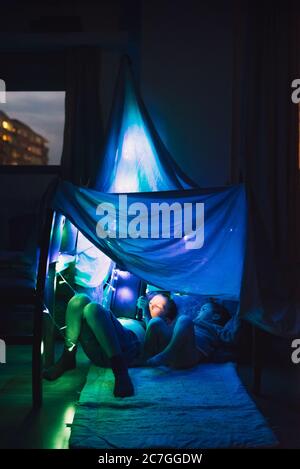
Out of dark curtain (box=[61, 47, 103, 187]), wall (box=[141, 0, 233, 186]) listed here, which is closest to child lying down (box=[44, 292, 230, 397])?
wall (box=[141, 0, 233, 186])

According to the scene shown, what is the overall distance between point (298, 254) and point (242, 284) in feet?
4.03

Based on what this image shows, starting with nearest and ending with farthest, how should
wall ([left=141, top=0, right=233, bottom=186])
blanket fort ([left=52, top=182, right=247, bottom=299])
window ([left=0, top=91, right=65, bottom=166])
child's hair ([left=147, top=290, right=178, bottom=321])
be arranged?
blanket fort ([left=52, top=182, right=247, bottom=299]), child's hair ([left=147, top=290, right=178, bottom=321]), wall ([left=141, top=0, right=233, bottom=186]), window ([left=0, top=91, right=65, bottom=166])

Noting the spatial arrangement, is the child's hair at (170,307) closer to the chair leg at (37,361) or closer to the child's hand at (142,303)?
the child's hand at (142,303)

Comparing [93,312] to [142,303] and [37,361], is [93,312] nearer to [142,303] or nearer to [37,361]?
[37,361]

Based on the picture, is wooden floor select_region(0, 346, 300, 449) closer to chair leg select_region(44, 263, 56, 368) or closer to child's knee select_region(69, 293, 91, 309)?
chair leg select_region(44, 263, 56, 368)

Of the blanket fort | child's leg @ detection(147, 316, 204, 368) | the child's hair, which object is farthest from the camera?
the child's hair

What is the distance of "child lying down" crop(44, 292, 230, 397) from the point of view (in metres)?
2.50

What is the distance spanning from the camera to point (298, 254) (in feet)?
11.7

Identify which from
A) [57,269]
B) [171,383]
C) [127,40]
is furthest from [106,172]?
[127,40]

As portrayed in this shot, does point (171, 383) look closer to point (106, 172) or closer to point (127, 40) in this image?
point (106, 172)

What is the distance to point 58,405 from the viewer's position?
7.78 ft

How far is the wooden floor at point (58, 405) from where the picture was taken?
1.98 m

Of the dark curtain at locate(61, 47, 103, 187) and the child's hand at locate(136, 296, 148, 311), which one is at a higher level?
the dark curtain at locate(61, 47, 103, 187)

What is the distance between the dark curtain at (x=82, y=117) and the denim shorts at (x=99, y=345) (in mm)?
1870
